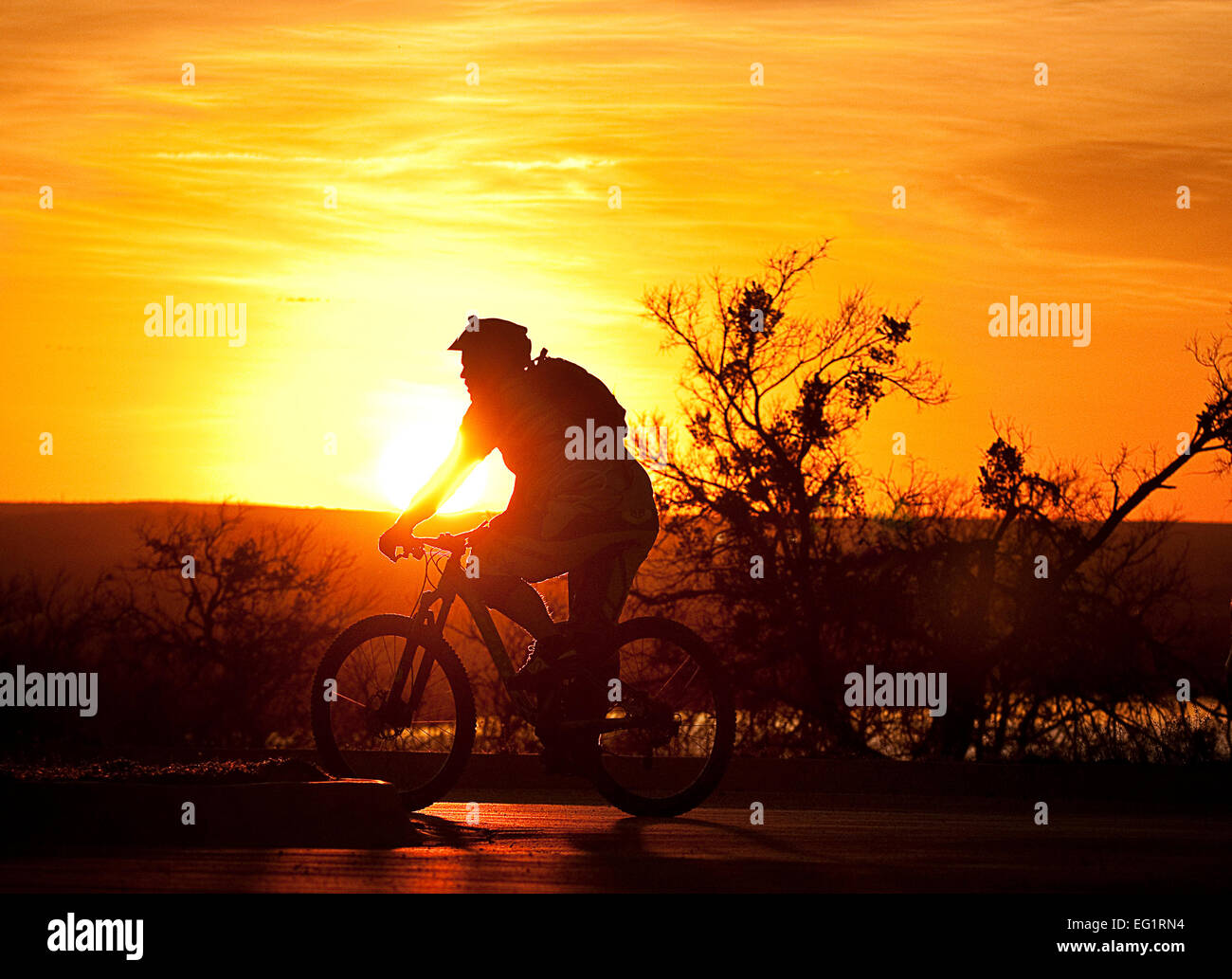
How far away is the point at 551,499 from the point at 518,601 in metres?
0.49

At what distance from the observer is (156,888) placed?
4.95 metres

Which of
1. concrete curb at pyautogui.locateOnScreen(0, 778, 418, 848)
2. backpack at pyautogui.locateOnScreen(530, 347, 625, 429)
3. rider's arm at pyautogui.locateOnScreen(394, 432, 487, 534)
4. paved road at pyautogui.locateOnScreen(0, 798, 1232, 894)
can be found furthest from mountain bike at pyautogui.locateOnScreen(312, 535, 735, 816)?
concrete curb at pyautogui.locateOnScreen(0, 778, 418, 848)

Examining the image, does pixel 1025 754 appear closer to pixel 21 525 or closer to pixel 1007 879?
pixel 1007 879

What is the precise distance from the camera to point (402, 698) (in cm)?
837

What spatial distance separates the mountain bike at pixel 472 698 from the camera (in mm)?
7922

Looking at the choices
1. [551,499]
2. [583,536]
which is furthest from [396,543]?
[583,536]

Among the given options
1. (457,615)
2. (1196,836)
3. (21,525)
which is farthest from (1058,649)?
(21,525)

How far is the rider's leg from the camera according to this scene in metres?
7.93

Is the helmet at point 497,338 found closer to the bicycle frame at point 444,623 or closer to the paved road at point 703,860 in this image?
the bicycle frame at point 444,623

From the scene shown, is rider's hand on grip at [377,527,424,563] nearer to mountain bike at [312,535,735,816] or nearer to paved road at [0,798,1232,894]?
mountain bike at [312,535,735,816]

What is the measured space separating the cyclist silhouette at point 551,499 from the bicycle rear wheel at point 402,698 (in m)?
0.40

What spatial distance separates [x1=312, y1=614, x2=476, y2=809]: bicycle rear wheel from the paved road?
0.35 m

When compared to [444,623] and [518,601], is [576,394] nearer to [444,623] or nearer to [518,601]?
[518,601]
